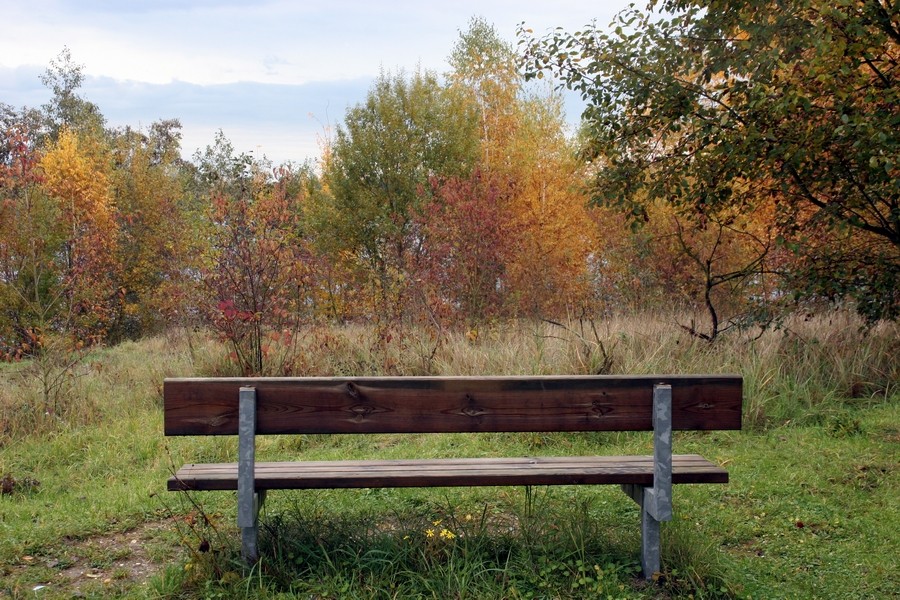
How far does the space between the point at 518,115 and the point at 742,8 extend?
23.4 meters

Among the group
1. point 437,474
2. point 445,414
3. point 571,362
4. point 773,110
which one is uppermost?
point 773,110

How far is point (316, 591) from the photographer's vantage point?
323cm

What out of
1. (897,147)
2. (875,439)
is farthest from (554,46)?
(875,439)

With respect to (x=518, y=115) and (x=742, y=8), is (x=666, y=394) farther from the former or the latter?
(x=518, y=115)

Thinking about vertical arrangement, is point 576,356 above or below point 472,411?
below

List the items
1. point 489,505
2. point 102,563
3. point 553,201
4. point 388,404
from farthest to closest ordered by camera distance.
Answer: point 553,201
point 489,505
point 102,563
point 388,404

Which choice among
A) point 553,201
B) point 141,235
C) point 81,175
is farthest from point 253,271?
point 141,235

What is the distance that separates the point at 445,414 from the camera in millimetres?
3131

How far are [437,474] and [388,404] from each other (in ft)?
1.27

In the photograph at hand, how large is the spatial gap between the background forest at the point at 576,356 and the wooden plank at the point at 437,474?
274mm

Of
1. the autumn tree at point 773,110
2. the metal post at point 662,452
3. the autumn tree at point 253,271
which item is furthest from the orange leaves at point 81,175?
the metal post at point 662,452

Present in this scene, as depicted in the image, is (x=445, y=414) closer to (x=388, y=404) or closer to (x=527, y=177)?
(x=388, y=404)

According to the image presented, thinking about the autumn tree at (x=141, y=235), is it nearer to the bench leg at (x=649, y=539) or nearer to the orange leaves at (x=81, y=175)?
the orange leaves at (x=81, y=175)

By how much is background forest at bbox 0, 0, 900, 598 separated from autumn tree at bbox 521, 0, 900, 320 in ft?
0.11
